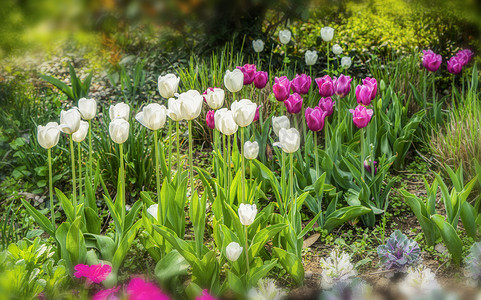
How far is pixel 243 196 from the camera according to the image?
186 centimetres

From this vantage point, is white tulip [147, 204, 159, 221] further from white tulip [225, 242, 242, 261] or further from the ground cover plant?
white tulip [225, 242, 242, 261]

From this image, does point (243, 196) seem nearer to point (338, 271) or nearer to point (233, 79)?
point (338, 271)

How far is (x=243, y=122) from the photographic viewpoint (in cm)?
178

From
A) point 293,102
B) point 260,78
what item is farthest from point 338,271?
point 260,78

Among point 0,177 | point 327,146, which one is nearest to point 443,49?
point 327,146

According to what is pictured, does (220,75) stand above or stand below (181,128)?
above

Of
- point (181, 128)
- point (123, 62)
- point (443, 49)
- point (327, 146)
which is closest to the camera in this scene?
point (327, 146)

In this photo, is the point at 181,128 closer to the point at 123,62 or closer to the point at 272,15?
the point at 123,62

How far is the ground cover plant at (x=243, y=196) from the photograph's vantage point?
6.08 ft

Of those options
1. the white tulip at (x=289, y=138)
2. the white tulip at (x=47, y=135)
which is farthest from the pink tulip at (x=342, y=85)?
the white tulip at (x=47, y=135)

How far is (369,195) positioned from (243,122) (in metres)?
0.96

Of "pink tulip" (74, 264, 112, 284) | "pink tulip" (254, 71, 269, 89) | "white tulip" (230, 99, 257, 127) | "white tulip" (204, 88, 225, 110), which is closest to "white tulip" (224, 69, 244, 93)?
"white tulip" (204, 88, 225, 110)

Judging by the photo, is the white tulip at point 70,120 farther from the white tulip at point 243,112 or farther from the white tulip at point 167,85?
the white tulip at point 243,112

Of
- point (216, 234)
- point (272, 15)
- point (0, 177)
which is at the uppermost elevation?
point (272, 15)
